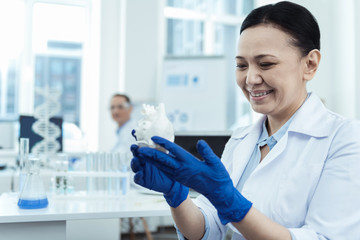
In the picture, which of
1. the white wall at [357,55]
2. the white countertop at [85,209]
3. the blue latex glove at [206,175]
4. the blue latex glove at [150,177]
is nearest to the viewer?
the blue latex glove at [206,175]

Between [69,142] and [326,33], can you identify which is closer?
[326,33]

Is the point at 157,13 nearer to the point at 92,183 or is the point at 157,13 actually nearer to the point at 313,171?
the point at 92,183

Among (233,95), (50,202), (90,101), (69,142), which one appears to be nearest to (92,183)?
(50,202)

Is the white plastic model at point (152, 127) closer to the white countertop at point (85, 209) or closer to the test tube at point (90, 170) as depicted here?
the white countertop at point (85, 209)

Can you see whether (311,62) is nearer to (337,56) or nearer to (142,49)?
(337,56)

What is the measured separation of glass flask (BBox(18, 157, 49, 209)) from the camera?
1549 mm

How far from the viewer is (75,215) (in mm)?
1481

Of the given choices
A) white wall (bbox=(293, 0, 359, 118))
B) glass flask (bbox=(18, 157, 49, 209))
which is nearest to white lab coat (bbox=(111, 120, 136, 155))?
white wall (bbox=(293, 0, 359, 118))

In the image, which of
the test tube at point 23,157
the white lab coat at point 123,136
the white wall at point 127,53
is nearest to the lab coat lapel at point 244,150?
the test tube at point 23,157

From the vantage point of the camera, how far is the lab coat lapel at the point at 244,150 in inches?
46.0

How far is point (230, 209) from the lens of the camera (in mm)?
862

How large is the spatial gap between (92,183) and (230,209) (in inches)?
48.1

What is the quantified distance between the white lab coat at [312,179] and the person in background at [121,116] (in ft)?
8.87

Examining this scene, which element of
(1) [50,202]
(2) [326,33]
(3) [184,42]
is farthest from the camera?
(3) [184,42]
